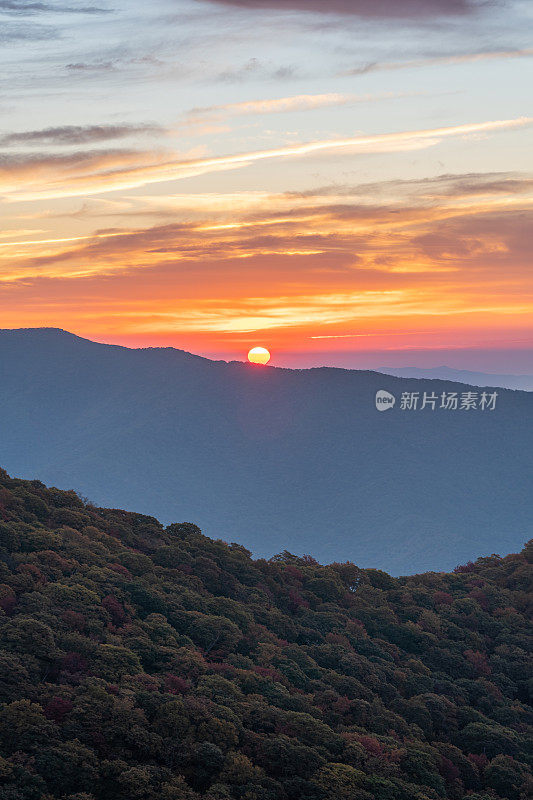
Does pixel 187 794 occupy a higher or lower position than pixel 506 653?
lower

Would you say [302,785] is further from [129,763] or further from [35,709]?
[35,709]

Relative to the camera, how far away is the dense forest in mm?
37562

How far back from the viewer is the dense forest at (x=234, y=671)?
37.6m

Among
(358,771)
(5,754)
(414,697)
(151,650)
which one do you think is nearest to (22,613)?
(151,650)

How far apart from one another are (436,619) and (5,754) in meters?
42.9

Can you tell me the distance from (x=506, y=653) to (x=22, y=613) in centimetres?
3855

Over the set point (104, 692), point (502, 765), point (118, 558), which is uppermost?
point (118, 558)

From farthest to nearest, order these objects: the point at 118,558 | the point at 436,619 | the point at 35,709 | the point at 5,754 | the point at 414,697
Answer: the point at 436,619
the point at 118,558
the point at 414,697
the point at 35,709
the point at 5,754

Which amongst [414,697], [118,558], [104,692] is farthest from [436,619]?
[104,692]

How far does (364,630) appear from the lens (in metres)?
65.9

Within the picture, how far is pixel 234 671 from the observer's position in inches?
1957

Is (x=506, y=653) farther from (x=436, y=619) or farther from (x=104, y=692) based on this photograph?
(x=104, y=692)

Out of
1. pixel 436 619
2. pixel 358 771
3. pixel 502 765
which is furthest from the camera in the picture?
pixel 436 619

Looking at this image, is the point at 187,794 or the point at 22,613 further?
the point at 22,613
